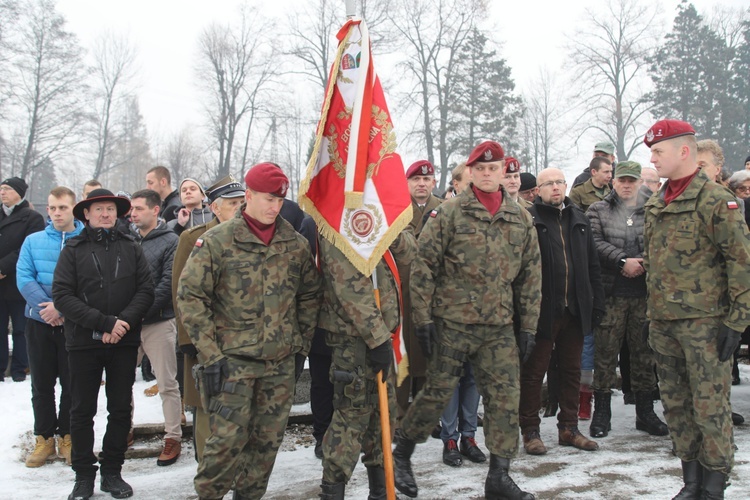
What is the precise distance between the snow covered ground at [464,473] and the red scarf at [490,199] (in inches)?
79.5

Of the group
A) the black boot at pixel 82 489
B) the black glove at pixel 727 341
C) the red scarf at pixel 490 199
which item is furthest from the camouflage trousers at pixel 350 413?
the black glove at pixel 727 341

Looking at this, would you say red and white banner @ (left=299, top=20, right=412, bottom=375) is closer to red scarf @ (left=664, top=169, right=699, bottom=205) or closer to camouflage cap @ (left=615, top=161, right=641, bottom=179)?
red scarf @ (left=664, top=169, right=699, bottom=205)

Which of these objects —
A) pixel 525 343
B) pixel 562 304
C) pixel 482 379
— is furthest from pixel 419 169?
pixel 482 379

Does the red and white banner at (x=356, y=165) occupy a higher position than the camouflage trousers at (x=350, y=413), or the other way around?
the red and white banner at (x=356, y=165)

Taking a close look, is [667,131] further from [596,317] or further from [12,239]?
[12,239]

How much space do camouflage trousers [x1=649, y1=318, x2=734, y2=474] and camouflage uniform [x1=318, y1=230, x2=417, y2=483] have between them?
6.25ft

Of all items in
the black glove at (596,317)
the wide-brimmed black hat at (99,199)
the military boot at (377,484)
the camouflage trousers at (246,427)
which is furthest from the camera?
the black glove at (596,317)

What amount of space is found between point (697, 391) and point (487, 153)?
6.96ft

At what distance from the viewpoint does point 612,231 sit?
18.9 feet

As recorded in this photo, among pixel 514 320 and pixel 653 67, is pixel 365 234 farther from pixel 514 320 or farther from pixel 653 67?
pixel 653 67

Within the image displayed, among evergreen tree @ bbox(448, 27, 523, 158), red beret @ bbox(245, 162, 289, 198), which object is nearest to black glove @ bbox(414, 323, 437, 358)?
red beret @ bbox(245, 162, 289, 198)

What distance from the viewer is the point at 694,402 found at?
13.0ft

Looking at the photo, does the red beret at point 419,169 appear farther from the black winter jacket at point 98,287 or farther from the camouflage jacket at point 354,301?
the black winter jacket at point 98,287

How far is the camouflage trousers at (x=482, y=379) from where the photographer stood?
4207mm
